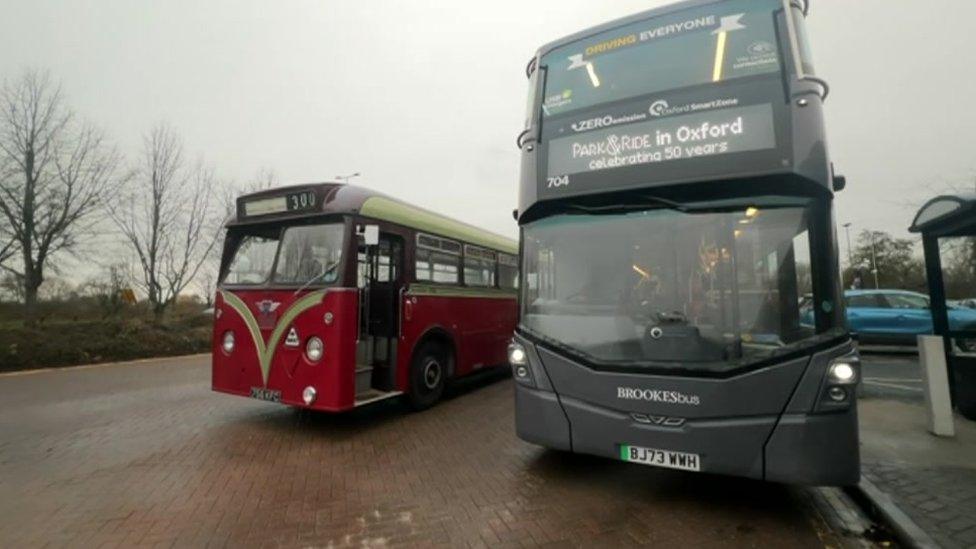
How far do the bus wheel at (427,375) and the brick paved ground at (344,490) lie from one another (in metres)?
0.48

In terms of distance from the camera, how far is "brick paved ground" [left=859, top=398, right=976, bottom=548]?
3.77m

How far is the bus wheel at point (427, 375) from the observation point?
25.0 feet

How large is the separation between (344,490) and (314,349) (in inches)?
81.2

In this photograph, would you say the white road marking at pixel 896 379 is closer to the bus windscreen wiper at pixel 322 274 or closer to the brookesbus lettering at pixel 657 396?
the brookesbus lettering at pixel 657 396

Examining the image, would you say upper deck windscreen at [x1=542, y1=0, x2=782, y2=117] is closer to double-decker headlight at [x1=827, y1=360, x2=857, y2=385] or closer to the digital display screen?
double-decker headlight at [x1=827, y1=360, x2=857, y2=385]

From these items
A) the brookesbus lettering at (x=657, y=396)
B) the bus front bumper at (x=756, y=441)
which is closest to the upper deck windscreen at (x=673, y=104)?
the brookesbus lettering at (x=657, y=396)

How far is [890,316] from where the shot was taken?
13.1 meters

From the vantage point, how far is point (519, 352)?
15.9ft

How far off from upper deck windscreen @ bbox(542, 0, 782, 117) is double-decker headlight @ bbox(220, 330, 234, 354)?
522 cm

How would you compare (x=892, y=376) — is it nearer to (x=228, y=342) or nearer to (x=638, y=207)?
(x=638, y=207)

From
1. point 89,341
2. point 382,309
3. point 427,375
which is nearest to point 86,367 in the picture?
point 89,341

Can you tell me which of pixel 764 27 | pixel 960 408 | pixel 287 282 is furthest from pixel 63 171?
pixel 960 408

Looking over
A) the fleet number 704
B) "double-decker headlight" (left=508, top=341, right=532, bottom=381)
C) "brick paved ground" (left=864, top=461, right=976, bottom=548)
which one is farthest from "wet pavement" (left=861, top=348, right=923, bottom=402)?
the fleet number 704

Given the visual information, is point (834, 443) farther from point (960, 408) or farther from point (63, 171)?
point (63, 171)
